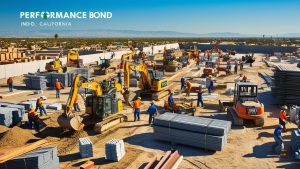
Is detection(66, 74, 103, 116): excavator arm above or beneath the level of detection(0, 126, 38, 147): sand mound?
above

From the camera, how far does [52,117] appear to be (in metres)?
19.1

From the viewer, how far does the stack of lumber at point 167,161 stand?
472 inches

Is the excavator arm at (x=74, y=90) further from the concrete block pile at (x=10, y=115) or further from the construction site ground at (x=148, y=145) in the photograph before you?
the concrete block pile at (x=10, y=115)

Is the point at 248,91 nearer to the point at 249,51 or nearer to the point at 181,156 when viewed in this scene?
the point at 181,156

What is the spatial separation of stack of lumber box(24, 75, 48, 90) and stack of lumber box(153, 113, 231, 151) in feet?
56.4

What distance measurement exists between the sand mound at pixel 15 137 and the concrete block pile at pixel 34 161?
10.3 ft

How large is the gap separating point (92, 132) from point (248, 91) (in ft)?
29.8

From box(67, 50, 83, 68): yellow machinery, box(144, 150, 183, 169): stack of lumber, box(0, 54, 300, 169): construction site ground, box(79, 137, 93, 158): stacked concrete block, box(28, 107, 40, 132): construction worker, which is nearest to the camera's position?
box(144, 150, 183, 169): stack of lumber

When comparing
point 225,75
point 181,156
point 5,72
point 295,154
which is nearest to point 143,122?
point 181,156

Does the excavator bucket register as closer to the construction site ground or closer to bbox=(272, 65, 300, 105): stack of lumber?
the construction site ground

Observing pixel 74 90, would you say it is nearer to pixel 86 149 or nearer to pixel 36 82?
pixel 86 149

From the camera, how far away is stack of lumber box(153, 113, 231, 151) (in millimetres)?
14211

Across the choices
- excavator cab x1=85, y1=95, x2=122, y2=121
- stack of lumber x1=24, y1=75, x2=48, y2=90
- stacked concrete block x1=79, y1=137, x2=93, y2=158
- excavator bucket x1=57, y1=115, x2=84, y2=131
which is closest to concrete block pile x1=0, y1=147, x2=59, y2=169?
stacked concrete block x1=79, y1=137, x2=93, y2=158

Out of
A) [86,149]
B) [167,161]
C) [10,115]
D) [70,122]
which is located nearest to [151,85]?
[70,122]
